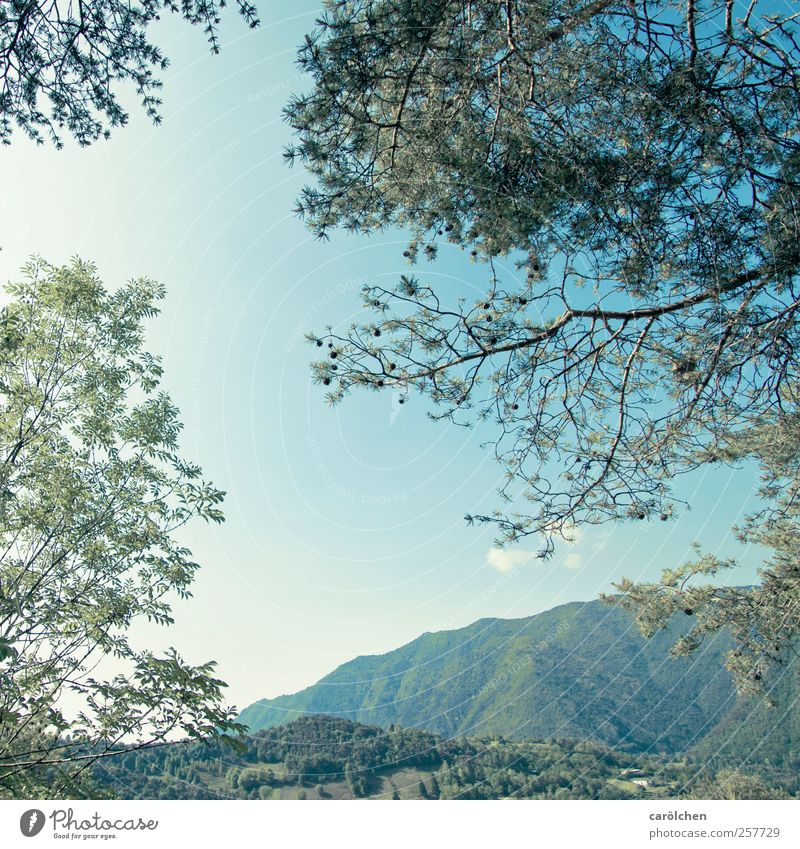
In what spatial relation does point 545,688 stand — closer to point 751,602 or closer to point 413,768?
point 413,768

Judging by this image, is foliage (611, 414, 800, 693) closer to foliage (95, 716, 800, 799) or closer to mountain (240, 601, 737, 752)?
foliage (95, 716, 800, 799)

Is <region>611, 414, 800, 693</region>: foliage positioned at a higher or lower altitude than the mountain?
higher

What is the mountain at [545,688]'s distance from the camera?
88875 millimetres

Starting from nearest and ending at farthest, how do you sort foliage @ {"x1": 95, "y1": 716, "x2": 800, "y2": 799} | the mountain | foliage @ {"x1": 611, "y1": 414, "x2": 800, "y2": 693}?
foliage @ {"x1": 611, "y1": 414, "x2": 800, "y2": 693} → foliage @ {"x1": 95, "y1": 716, "x2": 800, "y2": 799} → the mountain

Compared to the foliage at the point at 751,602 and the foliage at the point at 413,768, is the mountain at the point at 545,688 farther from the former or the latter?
the foliage at the point at 751,602

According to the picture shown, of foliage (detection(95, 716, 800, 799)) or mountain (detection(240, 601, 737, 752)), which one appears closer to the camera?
foliage (detection(95, 716, 800, 799))

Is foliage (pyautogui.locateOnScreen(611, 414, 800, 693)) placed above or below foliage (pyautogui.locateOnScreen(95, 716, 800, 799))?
above

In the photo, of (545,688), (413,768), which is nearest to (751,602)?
(413,768)

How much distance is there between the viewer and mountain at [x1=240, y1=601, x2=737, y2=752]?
8888 cm

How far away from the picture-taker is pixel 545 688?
97312 millimetres

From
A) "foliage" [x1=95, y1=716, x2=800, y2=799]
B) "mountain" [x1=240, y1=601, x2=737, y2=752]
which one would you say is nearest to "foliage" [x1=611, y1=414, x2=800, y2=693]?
"foliage" [x1=95, y1=716, x2=800, y2=799]

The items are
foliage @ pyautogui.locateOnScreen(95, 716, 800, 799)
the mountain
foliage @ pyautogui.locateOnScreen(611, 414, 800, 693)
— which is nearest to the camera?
foliage @ pyautogui.locateOnScreen(611, 414, 800, 693)

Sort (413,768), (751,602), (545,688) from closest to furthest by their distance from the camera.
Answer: (751,602)
(413,768)
(545,688)
